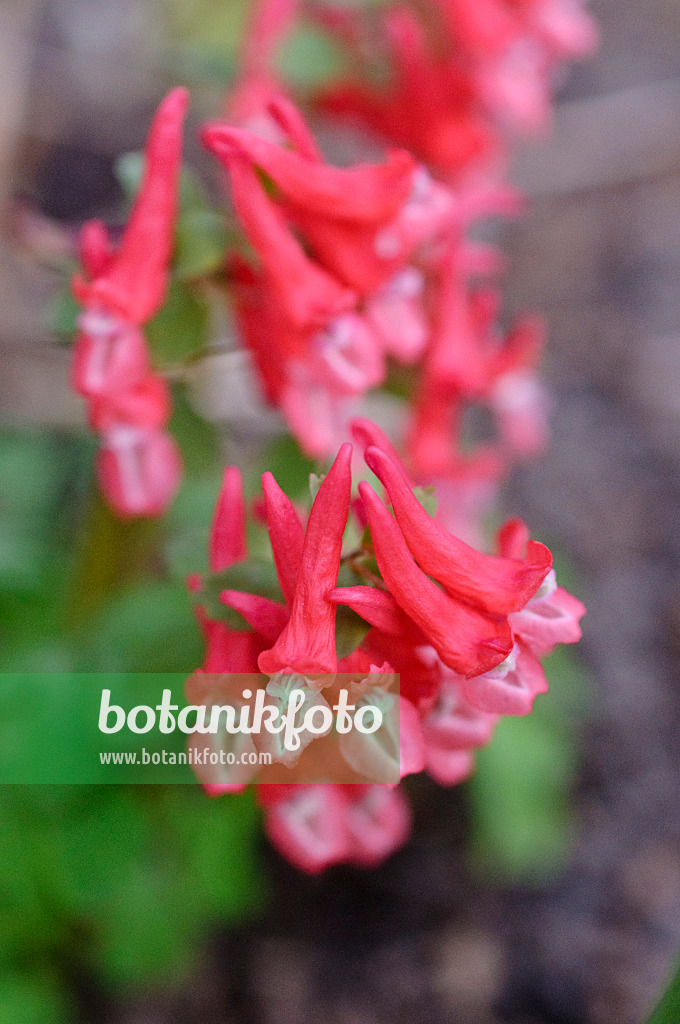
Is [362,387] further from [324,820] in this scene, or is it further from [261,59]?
[261,59]

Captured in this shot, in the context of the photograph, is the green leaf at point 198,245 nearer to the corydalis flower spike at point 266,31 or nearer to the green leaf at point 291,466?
the green leaf at point 291,466

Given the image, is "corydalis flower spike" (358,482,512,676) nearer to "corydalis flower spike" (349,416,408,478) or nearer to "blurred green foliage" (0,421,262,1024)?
"corydalis flower spike" (349,416,408,478)

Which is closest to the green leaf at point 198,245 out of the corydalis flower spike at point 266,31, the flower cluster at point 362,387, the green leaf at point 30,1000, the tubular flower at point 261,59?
the flower cluster at point 362,387

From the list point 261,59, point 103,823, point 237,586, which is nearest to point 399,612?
point 237,586

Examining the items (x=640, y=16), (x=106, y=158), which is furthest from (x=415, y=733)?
(x=640, y=16)

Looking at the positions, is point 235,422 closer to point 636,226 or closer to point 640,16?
point 636,226
